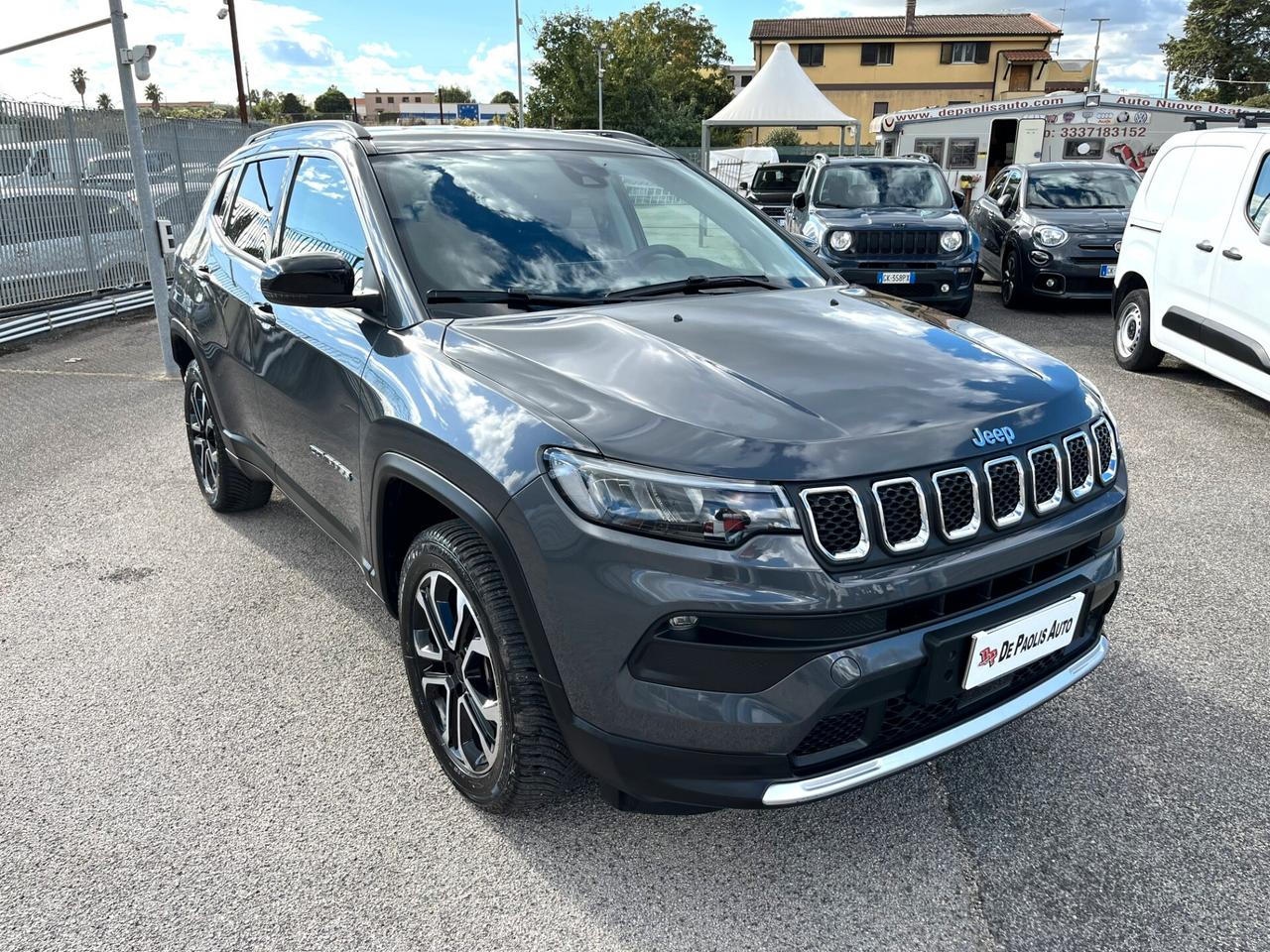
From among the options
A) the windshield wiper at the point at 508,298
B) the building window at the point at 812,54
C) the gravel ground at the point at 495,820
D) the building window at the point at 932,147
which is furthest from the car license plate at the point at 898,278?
the building window at the point at 812,54

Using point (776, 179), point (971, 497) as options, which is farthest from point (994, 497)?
point (776, 179)

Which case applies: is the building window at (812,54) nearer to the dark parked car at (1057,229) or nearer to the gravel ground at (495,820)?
the dark parked car at (1057,229)

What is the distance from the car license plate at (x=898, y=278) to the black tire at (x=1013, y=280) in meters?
1.62

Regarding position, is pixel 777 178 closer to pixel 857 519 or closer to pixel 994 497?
pixel 994 497

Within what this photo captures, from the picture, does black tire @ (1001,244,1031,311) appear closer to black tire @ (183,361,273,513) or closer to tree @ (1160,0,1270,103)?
black tire @ (183,361,273,513)

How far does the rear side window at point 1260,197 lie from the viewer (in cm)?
625

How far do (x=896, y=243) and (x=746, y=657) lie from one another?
901 cm

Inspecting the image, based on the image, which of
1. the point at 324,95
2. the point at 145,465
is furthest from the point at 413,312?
the point at 324,95

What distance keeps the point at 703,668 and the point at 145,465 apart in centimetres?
507

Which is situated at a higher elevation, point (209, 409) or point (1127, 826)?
point (209, 409)

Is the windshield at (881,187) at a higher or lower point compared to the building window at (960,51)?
lower

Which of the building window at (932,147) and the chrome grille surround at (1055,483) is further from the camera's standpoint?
the building window at (932,147)

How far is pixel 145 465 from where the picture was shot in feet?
19.6

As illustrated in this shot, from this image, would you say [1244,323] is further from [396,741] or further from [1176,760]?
[396,741]
